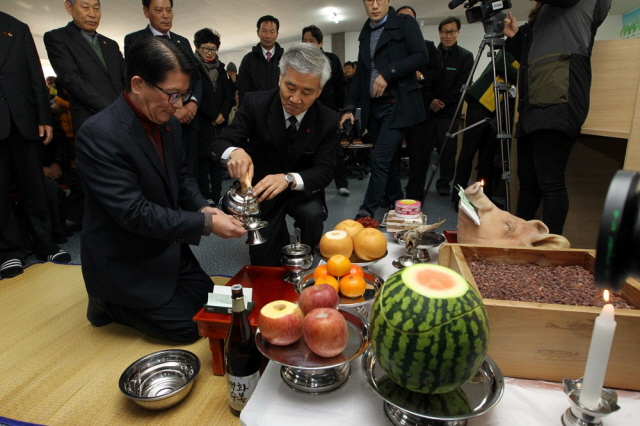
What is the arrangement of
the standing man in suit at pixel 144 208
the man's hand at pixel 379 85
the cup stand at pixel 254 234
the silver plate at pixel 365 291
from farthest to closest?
1. the man's hand at pixel 379 85
2. the cup stand at pixel 254 234
3. the standing man in suit at pixel 144 208
4. the silver plate at pixel 365 291

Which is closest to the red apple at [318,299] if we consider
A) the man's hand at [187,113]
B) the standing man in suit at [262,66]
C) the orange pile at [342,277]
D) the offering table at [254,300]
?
the orange pile at [342,277]

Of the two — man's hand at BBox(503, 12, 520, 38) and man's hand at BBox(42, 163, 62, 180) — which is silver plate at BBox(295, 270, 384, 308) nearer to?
man's hand at BBox(503, 12, 520, 38)

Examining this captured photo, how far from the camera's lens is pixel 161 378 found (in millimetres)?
1121

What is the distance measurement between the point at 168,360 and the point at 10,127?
5.71ft

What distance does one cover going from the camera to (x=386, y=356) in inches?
21.1

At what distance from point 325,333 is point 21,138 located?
2.32 m

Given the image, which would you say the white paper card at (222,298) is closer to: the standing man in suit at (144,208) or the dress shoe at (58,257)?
the standing man in suit at (144,208)

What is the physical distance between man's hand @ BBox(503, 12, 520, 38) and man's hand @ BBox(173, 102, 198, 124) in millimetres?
2152

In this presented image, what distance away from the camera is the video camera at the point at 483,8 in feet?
6.46

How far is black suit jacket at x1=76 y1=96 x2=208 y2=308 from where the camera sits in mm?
1116

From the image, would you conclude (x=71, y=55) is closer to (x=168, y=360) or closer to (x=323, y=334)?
(x=168, y=360)

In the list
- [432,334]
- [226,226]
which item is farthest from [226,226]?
[432,334]

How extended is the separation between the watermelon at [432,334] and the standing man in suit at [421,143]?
235cm

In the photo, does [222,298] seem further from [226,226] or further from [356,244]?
[356,244]
